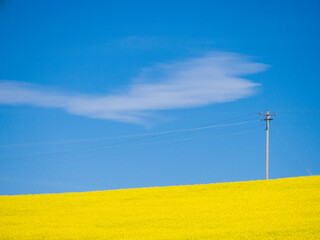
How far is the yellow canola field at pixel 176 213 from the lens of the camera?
740 inches

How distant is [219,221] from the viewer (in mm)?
20734

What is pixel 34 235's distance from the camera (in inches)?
785

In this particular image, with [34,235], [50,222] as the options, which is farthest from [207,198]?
[34,235]

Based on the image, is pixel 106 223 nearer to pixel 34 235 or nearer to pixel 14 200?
pixel 34 235

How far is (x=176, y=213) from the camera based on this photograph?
933 inches

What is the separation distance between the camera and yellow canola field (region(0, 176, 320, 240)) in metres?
18.8

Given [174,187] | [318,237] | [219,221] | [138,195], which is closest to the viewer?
[318,237]

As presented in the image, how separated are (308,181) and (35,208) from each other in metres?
18.0

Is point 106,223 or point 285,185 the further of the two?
point 285,185

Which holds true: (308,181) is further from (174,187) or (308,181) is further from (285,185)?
(174,187)

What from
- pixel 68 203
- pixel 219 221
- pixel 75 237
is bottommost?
pixel 75 237

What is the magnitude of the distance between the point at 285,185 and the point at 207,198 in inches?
243

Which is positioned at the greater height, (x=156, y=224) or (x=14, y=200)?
(x=14, y=200)

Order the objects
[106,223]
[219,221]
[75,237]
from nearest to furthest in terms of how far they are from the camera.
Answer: [75,237] < [219,221] < [106,223]
